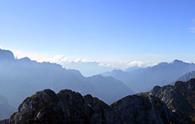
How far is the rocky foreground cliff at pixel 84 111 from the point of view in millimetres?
73062

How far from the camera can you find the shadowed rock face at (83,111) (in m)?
73.0

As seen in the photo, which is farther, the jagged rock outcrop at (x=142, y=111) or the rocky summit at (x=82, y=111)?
the jagged rock outcrop at (x=142, y=111)

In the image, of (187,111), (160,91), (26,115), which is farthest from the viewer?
(160,91)

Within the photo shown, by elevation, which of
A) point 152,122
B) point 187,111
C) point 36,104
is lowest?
point 187,111

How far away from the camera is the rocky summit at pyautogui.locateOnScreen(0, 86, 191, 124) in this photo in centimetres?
7300

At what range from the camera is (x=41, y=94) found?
7788 cm

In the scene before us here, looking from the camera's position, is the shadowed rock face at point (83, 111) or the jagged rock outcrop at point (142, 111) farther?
the jagged rock outcrop at point (142, 111)

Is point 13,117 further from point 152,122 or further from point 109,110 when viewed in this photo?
point 152,122

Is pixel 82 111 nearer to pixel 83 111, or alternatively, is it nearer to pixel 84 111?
pixel 83 111

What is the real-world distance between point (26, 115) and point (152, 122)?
29.8 metres

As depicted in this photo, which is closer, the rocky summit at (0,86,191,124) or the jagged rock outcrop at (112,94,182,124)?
the rocky summit at (0,86,191,124)

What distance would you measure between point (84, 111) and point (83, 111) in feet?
1.26

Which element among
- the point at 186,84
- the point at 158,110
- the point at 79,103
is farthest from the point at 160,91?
the point at 79,103

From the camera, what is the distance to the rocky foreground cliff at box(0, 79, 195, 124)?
73062 millimetres
